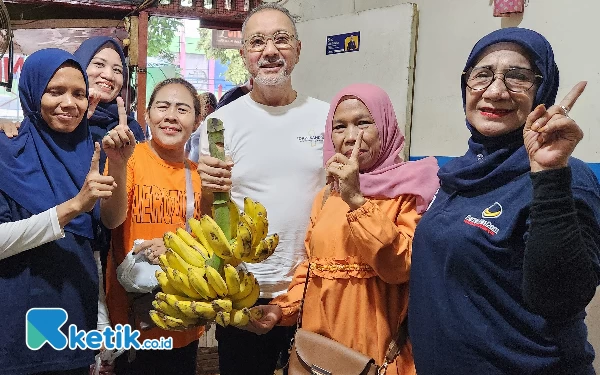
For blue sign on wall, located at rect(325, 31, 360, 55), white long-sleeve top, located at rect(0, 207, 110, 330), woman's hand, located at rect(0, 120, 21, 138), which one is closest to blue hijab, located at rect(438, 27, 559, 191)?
white long-sleeve top, located at rect(0, 207, 110, 330)

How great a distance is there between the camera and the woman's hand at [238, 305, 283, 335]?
5.09 ft

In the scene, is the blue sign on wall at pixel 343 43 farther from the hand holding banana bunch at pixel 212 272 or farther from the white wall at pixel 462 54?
the hand holding banana bunch at pixel 212 272

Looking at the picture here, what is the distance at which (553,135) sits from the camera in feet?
3.18

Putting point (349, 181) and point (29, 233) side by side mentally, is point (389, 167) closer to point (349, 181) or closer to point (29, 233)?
point (349, 181)

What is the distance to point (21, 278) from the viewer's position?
1.54 meters

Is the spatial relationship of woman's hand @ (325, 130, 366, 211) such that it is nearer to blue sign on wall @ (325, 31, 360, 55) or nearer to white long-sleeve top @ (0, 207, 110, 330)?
white long-sleeve top @ (0, 207, 110, 330)

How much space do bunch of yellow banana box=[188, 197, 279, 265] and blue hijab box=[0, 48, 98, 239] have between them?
498 millimetres

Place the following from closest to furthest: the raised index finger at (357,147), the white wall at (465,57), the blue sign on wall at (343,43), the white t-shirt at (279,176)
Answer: the raised index finger at (357,147) < the white t-shirt at (279,176) < the white wall at (465,57) < the blue sign on wall at (343,43)

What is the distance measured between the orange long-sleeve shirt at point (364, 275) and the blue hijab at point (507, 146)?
215 mm

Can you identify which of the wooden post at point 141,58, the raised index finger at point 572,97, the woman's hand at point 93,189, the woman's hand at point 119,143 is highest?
the wooden post at point 141,58

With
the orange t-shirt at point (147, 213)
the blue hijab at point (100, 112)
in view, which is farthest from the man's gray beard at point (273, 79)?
the blue hijab at point (100, 112)

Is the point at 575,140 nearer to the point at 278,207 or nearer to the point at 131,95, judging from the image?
the point at 278,207

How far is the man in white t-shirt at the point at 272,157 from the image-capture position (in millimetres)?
1782
